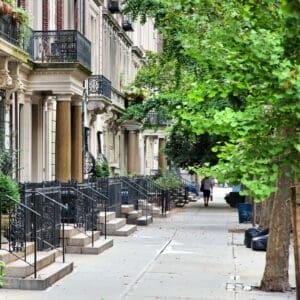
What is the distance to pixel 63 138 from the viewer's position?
20.8m

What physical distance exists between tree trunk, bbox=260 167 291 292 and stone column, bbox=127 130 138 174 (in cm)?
3052

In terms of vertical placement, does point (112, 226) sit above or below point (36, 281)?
above

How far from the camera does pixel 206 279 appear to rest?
1210cm

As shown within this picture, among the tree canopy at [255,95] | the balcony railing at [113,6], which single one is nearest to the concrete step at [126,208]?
the tree canopy at [255,95]

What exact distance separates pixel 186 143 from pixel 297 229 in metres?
27.7

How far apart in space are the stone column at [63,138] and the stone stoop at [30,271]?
910cm

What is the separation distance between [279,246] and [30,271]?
3.61 m

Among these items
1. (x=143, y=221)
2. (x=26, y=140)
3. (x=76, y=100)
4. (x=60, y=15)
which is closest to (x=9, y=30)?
(x=26, y=140)

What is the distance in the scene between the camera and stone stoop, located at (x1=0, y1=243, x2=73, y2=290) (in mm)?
10203

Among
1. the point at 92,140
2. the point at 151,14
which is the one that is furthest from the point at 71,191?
the point at 92,140

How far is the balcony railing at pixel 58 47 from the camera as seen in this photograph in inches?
814

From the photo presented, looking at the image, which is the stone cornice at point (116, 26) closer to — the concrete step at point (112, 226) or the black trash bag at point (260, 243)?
the concrete step at point (112, 226)

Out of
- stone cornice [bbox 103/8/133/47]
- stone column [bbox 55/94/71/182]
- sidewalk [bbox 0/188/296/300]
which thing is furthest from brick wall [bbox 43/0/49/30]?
stone cornice [bbox 103/8/133/47]

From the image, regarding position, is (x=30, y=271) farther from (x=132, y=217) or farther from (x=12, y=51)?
(x=132, y=217)
